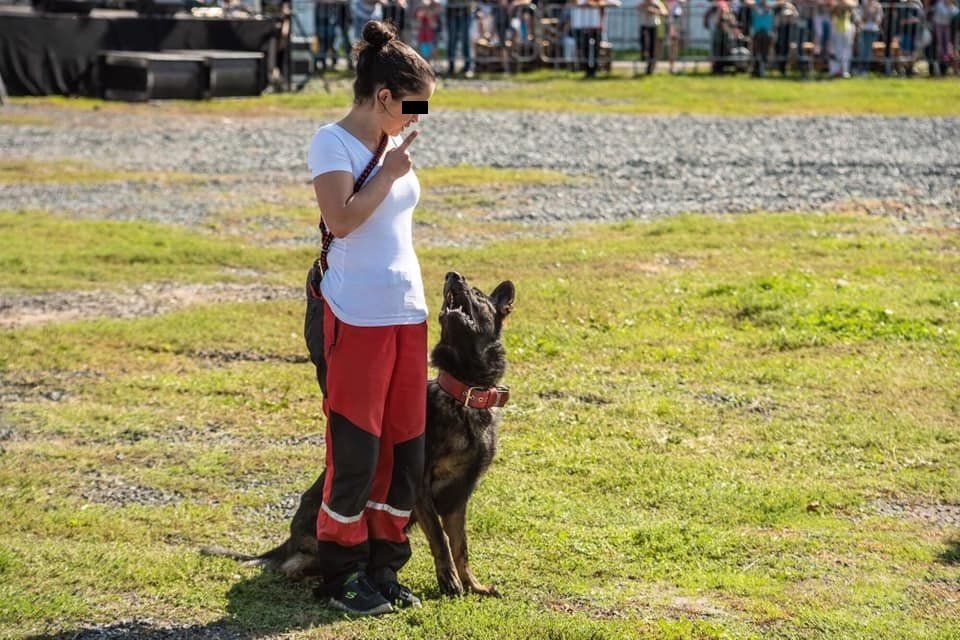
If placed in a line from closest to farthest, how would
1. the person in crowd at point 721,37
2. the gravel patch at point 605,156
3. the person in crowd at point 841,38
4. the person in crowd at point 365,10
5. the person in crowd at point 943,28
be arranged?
the gravel patch at point 605,156 → the person in crowd at point 365,10 → the person in crowd at point 841,38 → the person in crowd at point 943,28 → the person in crowd at point 721,37

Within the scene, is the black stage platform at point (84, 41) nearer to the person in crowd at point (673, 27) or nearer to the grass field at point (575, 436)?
the person in crowd at point (673, 27)

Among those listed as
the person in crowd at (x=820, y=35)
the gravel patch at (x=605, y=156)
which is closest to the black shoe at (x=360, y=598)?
the gravel patch at (x=605, y=156)

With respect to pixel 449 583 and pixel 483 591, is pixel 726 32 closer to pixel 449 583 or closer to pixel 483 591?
pixel 483 591

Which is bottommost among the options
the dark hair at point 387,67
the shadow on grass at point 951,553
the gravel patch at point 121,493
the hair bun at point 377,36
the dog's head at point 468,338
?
the gravel patch at point 121,493

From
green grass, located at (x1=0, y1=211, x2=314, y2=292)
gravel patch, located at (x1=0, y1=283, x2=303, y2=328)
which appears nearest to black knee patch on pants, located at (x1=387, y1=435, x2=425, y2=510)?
gravel patch, located at (x1=0, y1=283, x2=303, y2=328)

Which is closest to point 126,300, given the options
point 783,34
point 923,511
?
point 923,511

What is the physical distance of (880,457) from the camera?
7906 mm

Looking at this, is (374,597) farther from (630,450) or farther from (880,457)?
(880,457)

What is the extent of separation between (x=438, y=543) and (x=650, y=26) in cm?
2649

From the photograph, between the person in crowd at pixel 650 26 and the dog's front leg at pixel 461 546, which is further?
the person in crowd at pixel 650 26

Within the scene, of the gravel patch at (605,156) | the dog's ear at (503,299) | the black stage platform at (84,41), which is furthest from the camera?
the black stage platform at (84,41)

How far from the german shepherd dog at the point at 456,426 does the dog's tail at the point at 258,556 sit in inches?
9.0

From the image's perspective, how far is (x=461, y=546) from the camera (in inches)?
229

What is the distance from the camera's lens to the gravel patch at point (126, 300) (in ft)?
36.8
